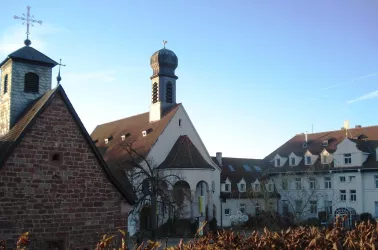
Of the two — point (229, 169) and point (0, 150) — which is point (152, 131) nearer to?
point (229, 169)

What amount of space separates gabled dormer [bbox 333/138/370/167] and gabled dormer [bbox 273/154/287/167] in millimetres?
6040

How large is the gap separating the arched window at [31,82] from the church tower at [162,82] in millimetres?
21853

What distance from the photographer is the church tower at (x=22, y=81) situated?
1800 cm

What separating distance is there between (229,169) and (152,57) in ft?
47.7

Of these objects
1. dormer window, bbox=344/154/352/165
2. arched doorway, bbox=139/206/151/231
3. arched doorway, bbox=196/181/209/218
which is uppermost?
dormer window, bbox=344/154/352/165

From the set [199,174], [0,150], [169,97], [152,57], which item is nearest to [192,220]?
[199,174]

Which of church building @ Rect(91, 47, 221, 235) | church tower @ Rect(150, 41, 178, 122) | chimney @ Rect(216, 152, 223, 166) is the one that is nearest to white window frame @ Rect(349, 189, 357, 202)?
church building @ Rect(91, 47, 221, 235)

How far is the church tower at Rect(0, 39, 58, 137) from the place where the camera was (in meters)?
18.0

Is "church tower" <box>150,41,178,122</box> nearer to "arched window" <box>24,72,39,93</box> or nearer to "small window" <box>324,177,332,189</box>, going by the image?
"small window" <box>324,177,332,189</box>

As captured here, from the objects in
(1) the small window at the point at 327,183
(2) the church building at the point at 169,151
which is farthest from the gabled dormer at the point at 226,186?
(1) the small window at the point at 327,183

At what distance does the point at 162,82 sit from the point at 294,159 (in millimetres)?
16301

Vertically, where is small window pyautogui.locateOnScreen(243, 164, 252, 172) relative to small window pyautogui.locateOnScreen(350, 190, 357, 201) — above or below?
above

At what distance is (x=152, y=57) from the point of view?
4178 centimetres

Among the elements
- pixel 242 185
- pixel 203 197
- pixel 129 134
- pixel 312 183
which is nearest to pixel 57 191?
pixel 203 197
